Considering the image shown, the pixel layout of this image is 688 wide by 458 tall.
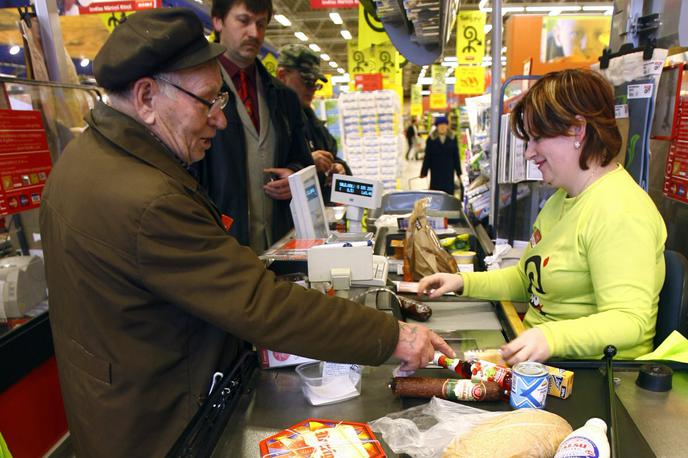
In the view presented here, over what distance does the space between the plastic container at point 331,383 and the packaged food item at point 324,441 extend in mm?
134

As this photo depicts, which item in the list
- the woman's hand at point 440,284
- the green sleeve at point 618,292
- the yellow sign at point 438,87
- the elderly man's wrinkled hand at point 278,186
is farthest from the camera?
the yellow sign at point 438,87

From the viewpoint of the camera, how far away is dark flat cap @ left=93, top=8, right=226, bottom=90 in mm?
1099

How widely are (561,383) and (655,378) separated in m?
0.26

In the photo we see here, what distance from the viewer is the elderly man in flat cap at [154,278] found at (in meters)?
1.04

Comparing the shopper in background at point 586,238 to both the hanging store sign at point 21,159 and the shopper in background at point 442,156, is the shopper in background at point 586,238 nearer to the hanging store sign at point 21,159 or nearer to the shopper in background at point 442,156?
the hanging store sign at point 21,159

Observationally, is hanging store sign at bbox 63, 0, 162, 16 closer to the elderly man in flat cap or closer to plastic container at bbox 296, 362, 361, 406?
the elderly man in flat cap

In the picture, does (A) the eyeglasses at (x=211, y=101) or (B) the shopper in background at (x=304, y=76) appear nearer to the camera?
(A) the eyeglasses at (x=211, y=101)

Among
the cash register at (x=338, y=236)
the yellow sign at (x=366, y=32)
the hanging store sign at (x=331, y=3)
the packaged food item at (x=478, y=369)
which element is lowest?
the packaged food item at (x=478, y=369)

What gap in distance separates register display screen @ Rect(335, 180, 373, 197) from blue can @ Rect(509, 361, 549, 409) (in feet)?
4.06

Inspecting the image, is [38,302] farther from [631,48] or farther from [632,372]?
[631,48]

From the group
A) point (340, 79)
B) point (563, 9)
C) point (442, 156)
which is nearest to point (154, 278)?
point (442, 156)

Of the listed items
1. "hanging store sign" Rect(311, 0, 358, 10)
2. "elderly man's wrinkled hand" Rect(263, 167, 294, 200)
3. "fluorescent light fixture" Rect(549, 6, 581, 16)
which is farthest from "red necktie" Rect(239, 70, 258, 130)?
"fluorescent light fixture" Rect(549, 6, 581, 16)

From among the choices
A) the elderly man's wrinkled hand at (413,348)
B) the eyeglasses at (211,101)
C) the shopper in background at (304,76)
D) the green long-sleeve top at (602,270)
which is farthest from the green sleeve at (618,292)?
the shopper in background at (304,76)

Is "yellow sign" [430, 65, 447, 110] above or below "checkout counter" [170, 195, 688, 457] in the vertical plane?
above
